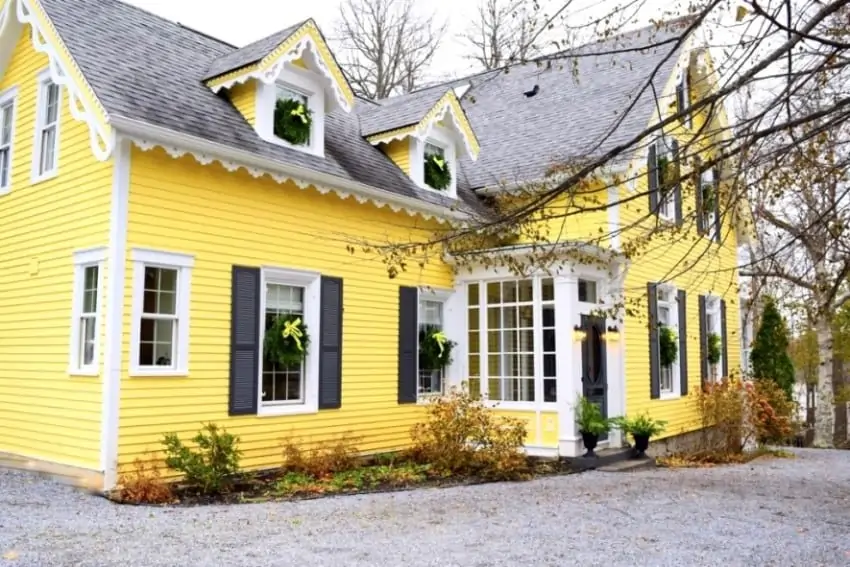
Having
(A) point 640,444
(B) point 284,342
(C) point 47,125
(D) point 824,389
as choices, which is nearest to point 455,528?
(B) point 284,342

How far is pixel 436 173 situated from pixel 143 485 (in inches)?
276

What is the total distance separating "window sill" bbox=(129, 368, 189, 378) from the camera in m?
8.30

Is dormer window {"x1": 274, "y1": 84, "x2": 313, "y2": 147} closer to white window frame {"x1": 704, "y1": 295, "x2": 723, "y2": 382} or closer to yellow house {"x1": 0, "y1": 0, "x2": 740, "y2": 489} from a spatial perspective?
yellow house {"x1": 0, "y1": 0, "x2": 740, "y2": 489}

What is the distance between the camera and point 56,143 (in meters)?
9.48

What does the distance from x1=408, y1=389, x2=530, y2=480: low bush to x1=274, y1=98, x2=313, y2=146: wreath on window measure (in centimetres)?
416

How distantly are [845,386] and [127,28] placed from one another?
27.0 metres

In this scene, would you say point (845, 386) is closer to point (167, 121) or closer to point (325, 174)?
point (325, 174)

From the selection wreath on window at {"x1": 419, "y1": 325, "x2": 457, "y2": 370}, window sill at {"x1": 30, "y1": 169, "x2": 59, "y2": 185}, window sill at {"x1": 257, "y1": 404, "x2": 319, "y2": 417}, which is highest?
window sill at {"x1": 30, "y1": 169, "x2": 59, "y2": 185}

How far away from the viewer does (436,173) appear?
506 inches

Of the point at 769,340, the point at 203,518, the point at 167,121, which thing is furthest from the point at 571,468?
the point at 769,340

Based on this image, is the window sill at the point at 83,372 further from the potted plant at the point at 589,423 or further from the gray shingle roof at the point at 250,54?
the potted plant at the point at 589,423

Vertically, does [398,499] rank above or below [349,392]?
below

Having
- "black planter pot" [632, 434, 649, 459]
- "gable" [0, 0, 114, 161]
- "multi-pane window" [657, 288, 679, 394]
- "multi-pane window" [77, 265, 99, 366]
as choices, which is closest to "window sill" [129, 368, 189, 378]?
"multi-pane window" [77, 265, 99, 366]

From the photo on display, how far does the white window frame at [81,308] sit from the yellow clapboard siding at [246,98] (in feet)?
9.13
